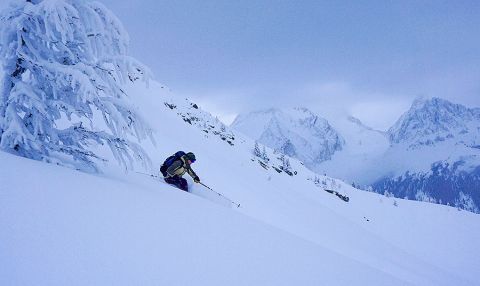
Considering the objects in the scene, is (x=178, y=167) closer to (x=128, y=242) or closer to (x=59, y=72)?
(x=59, y=72)

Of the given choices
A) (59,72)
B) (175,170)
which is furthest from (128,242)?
(175,170)

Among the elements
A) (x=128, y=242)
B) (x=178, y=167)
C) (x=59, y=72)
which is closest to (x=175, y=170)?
(x=178, y=167)

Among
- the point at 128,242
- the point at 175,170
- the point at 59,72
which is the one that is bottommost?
the point at 128,242

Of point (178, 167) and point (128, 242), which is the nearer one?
point (128, 242)

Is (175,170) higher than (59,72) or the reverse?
higher

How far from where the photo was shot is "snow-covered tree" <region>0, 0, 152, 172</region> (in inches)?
221

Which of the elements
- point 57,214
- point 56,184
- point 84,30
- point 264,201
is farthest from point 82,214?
point 264,201

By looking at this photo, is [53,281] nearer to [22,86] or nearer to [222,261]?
[222,261]

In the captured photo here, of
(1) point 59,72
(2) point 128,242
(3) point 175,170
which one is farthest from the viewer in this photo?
(3) point 175,170

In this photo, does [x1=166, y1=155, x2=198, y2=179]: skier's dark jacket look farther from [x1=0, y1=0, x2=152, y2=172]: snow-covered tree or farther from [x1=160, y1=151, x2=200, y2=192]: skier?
[x1=0, y1=0, x2=152, y2=172]: snow-covered tree

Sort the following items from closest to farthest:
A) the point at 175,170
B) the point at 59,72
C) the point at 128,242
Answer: the point at 128,242 → the point at 59,72 → the point at 175,170

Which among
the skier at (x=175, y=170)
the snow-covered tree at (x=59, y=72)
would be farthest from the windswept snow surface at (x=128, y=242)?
the skier at (x=175, y=170)

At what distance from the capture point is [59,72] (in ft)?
19.0

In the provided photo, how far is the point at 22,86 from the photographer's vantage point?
19.0ft
